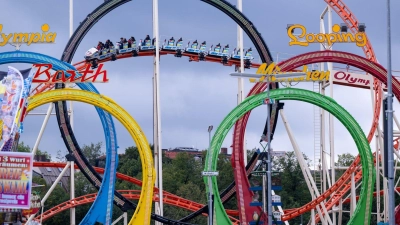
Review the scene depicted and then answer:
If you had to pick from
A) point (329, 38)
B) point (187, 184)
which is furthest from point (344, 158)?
point (329, 38)

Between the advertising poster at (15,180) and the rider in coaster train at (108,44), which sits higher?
the rider in coaster train at (108,44)

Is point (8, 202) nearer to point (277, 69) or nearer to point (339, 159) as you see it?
point (277, 69)

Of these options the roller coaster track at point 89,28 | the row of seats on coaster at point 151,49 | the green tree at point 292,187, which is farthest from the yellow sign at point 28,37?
the green tree at point 292,187

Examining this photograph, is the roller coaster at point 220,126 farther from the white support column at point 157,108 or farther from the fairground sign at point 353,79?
the fairground sign at point 353,79

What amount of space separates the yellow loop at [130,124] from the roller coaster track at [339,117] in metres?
1.97

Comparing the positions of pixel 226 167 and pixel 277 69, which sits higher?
pixel 277 69

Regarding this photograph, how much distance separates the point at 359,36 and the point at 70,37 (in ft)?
34.9

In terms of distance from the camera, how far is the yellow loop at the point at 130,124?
101 feet

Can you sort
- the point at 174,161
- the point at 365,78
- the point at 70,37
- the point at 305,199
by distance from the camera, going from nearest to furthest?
the point at 70,37 < the point at 365,78 < the point at 305,199 < the point at 174,161

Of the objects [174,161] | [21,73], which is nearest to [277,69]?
[21,73]

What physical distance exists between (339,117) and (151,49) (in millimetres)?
9771

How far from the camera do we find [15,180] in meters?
26.1

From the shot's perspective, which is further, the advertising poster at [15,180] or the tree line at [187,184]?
the tree line at [187,184]

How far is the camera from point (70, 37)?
33.5m
